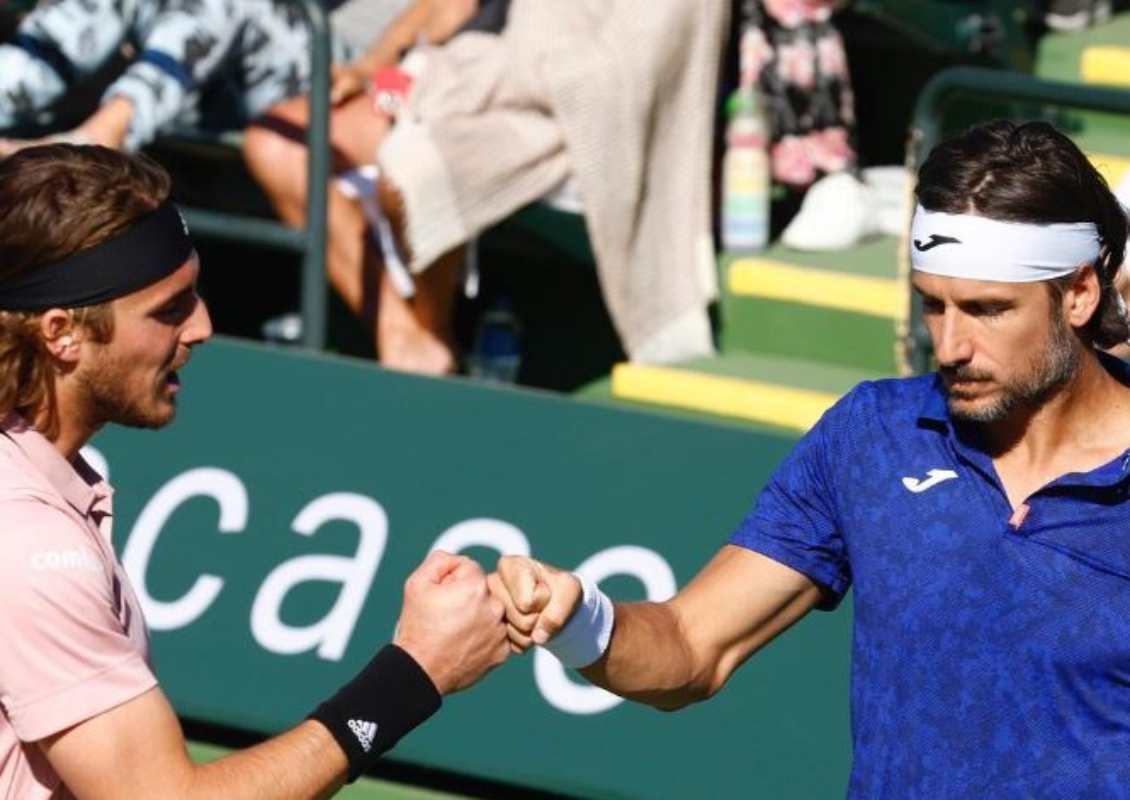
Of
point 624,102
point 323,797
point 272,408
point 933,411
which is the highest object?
point 933,411

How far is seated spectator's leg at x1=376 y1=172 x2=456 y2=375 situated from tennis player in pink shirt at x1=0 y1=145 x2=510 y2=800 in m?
3.38

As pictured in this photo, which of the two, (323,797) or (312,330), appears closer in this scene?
(323,797)

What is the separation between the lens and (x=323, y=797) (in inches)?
136

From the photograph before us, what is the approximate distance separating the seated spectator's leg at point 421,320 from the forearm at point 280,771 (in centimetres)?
366

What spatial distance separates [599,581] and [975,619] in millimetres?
2455

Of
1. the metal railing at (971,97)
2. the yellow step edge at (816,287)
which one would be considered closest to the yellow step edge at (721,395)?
the metal railing at (971,97)

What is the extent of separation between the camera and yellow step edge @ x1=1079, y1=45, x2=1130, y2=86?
7.62 m

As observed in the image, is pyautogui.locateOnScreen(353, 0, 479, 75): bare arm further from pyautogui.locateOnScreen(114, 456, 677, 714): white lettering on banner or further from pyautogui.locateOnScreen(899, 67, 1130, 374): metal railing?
pyautogui.locateOnScreen(899, 67, 1130, 374): metal railing

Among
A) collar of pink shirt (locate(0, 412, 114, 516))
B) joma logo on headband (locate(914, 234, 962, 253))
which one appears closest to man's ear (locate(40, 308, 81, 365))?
collar of pink shirt (locate(0, 412, 114, 516))

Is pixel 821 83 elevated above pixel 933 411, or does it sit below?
below

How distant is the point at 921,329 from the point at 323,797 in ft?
10.1

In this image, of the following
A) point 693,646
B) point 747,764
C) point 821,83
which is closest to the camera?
point 693,646

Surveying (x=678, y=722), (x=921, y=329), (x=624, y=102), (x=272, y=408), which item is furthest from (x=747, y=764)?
(x=624, y=102)

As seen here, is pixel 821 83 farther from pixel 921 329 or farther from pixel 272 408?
pixel 272 408
